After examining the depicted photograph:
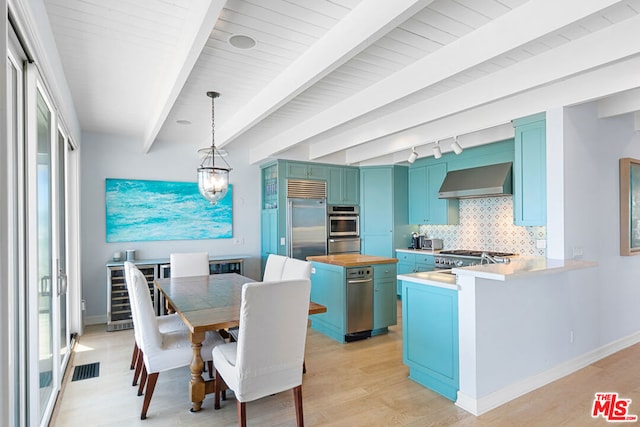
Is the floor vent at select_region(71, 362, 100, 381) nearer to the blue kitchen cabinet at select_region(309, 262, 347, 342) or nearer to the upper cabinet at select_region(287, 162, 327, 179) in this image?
the blue kitchen cabinet at select_region(309, 262, 347, 342)

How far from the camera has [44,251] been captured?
2.36 meters

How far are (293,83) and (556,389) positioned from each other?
314cm

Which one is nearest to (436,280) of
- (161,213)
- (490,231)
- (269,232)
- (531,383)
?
(531,383)

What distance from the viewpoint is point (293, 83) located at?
9.09 ft

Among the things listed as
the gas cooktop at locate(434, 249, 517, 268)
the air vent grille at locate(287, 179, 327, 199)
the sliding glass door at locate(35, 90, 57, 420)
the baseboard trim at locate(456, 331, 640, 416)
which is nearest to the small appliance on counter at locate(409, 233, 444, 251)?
the gas cooktop at locate(434, 249, 517, 268)

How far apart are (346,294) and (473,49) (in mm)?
2649

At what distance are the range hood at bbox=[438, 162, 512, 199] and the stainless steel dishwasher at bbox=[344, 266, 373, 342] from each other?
1926mm

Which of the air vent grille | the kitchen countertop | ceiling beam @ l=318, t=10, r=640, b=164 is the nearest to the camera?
ceiling beam @ l=318, t=10, r=640, b=164

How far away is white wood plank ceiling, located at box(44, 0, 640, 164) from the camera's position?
6.64 feet

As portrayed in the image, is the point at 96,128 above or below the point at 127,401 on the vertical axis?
above

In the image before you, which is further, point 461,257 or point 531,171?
point 461,257

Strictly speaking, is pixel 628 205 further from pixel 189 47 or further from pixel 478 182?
pixel 189 47

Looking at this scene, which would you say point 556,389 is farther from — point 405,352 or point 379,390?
point 379,390

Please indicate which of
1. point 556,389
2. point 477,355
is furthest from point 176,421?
point 556,389
